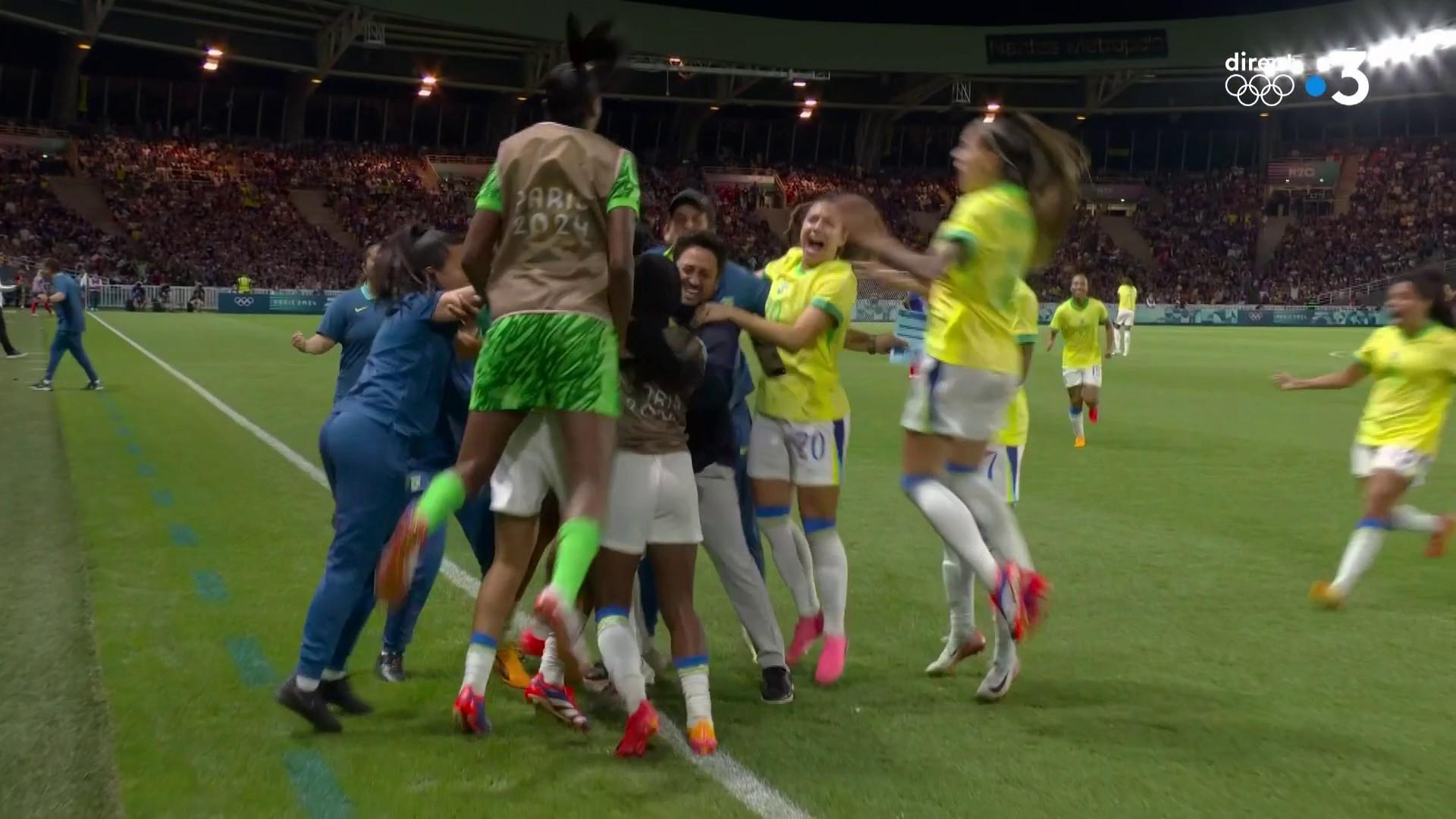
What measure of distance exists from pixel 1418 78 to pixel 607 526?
65.9m

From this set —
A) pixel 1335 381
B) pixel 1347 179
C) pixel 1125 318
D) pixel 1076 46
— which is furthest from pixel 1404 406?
pixel 1347 179

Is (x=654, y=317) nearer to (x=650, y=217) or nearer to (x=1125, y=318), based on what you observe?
(x=1125, y=318)

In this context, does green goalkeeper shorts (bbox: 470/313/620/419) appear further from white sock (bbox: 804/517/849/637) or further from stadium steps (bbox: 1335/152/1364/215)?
stadium steps (bbox: 1335/152/1364/215)

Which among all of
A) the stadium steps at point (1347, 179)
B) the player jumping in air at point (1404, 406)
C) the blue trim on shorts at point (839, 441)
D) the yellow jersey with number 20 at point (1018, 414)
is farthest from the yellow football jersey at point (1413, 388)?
the stadium steps at point (1347, 179)

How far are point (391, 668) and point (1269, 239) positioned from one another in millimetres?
63970

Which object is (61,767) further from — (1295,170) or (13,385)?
(1295,170)

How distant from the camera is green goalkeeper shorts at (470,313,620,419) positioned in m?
3.97

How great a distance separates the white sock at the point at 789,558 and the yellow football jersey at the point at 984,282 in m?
1.04

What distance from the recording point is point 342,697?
189 inches

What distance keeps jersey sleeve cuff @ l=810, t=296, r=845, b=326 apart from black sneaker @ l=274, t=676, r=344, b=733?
7.89 ft

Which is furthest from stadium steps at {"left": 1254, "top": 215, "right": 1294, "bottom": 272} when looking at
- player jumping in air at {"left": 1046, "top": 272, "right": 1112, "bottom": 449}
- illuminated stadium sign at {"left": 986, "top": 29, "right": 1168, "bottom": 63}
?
player jumping in air at {"left": 1046, "top": 272, "right": 1112, "bottom": 449}

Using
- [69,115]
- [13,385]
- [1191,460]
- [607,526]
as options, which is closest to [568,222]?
[607,526]

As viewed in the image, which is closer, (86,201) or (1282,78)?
(86,201)

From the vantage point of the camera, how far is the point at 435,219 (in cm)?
5256
